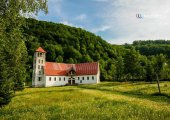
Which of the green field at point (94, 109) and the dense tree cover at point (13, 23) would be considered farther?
the dense tree cover at point (13, 23)

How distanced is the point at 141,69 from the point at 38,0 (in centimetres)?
10130

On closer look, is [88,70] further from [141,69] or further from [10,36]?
[10,36]

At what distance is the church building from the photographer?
4852 inches

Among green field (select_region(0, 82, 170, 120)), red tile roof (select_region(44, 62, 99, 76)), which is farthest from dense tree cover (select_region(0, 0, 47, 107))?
red tile roof (select_region(44, 62, 99, 76))

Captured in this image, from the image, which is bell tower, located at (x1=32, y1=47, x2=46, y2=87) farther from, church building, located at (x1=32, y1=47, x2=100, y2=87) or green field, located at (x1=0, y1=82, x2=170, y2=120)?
green field, located at (x1=0, y1=82, x2=170, y2=120)

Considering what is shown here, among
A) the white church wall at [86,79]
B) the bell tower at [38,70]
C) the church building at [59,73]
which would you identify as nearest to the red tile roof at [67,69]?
the church building at [59,73]

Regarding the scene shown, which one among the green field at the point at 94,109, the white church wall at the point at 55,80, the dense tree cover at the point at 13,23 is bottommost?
the green field at the point at 94,109

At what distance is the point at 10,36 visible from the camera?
2955 cm

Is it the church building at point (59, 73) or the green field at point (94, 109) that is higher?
the church building at point (59, 73)

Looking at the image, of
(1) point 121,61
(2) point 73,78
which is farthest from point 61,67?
(1) point 121,61

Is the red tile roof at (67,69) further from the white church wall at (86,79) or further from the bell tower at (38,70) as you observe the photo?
the bell tower at (38,70)

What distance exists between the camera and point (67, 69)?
436 feet

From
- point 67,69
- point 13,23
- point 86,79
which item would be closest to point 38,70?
point 67,69

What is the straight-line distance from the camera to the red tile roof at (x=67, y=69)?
12575 centimetres
